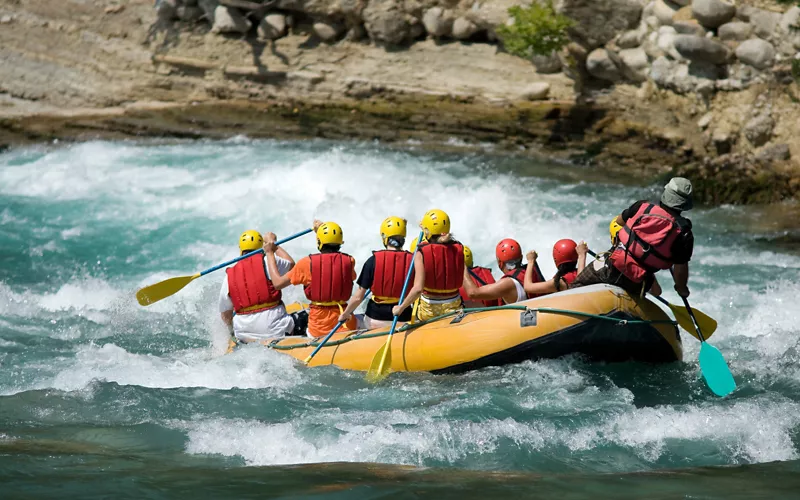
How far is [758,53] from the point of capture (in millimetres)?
12867

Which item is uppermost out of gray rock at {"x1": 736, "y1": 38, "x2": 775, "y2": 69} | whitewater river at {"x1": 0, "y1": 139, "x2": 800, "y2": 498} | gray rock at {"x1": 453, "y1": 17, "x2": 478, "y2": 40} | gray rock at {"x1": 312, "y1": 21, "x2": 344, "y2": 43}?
gray rock at {"x1": 312, "y1": 21, "x2": 344, "y2": 43}

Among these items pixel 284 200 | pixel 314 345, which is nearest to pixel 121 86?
pixel 284 200

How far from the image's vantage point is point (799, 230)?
11.1 m

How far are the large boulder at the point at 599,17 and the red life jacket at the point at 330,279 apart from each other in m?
8.89

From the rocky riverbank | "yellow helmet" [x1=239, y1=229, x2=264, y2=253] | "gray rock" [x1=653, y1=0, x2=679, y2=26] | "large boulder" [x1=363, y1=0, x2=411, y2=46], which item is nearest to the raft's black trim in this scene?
"yellow helmet" [x1=239, y1=229, x2=264, y2=253]

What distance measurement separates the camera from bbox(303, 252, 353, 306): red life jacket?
7168 millimetres

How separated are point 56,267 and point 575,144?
7.38 m

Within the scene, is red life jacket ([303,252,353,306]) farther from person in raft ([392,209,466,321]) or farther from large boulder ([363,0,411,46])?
large boulder ([363,0,411,46])

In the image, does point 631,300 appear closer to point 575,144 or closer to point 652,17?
point 575,144

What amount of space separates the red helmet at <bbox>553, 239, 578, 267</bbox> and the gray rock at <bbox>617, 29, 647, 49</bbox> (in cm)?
828

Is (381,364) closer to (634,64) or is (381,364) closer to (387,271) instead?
(387,271)

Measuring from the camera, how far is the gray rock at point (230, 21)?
1712 cm

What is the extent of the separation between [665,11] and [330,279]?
8.96m

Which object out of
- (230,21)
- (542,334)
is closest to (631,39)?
(230,21)
